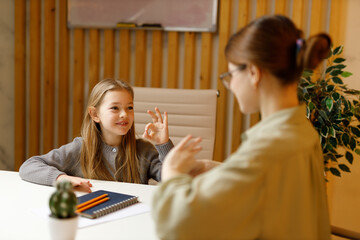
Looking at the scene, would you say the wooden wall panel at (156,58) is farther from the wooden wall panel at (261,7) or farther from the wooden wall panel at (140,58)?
the wooden wall panel at (261,7)

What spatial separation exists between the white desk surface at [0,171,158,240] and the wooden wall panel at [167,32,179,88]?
5.58 ft

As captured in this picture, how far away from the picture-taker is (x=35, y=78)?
11.6 ft

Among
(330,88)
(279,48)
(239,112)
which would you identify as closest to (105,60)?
(239,112)

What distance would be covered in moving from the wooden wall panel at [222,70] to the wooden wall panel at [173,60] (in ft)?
1.14

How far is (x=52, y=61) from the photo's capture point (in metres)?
3.54

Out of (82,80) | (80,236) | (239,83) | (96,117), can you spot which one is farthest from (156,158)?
(82,80)

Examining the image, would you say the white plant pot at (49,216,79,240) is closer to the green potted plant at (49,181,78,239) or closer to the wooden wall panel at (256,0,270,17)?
the green potted plant at (49,181,78,239)

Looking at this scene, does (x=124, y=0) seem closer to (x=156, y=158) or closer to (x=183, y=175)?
(x=156, y=158)

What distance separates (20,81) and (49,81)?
0.25 m

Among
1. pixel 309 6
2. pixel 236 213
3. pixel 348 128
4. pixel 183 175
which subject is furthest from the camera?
pixel 309 6

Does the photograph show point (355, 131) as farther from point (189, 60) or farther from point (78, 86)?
point (78, 86)

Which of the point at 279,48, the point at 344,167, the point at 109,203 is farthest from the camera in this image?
the point at 344,167

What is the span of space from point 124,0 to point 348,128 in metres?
1.93

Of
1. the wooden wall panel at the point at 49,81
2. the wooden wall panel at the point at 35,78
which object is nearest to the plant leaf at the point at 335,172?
the wooden wall panel at the point at 49,81
